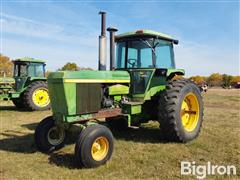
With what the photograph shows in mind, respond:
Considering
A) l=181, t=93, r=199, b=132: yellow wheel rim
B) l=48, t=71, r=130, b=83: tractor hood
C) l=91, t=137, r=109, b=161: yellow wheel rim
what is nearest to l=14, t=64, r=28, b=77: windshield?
l=48, t=71, r=130, b=83: tractor hood

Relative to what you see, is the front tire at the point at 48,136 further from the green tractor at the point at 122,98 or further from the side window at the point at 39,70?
the side window at the point at 39,70

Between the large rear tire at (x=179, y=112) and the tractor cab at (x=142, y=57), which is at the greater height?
the tractor cab at (x=142, y=57)

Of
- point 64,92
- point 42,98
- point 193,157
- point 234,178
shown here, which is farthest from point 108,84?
point 42,98

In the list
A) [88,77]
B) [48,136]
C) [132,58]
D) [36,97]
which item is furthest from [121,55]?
A: [36,97]

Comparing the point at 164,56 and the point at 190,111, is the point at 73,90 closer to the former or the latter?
the point at 164,56

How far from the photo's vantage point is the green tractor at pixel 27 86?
1320 cm

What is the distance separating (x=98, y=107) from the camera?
6.15 m

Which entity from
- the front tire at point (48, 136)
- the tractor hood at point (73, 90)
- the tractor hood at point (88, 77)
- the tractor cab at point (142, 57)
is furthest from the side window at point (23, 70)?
the tractor hood at point (73, 90)

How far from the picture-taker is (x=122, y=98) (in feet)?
22.6

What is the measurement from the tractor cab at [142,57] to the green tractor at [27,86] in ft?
22.6

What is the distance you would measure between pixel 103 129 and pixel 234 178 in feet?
7.50

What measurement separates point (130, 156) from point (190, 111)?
2.40 metres

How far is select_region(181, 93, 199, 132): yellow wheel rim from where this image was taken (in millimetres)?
7363

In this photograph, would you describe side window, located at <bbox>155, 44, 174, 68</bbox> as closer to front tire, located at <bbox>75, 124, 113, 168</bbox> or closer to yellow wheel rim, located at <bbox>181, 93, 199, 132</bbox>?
yellow wheel rim, located at <bbox>181, 93, 199, 132</bbox>
